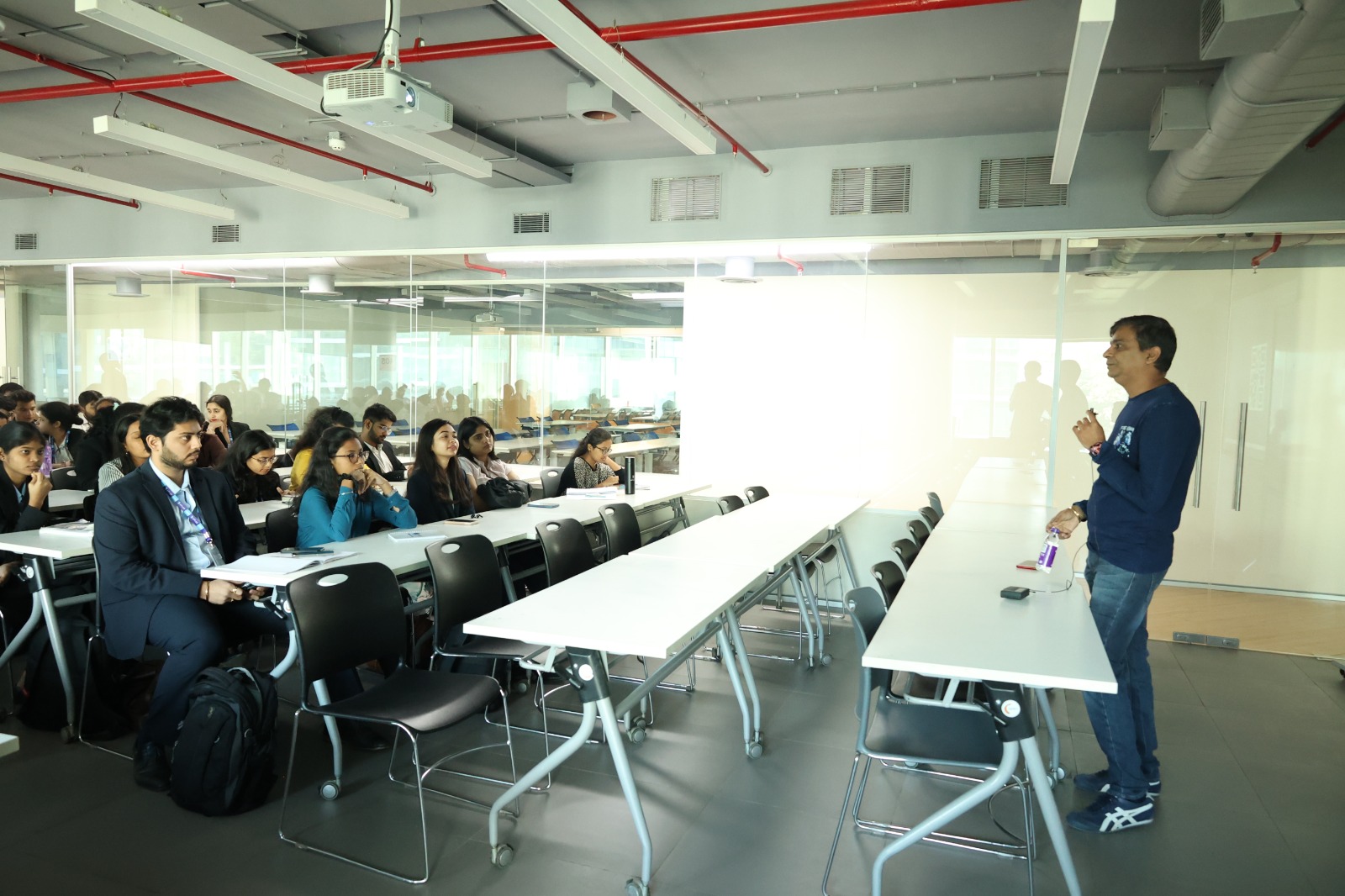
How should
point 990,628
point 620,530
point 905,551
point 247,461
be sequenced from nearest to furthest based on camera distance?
point 990,628
point 905,551
point 620,530
point 247,461

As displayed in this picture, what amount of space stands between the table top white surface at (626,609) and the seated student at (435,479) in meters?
1.66

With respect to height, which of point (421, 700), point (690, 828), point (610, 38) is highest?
point (610, 38)

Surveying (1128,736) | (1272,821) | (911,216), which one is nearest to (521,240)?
(911,216)

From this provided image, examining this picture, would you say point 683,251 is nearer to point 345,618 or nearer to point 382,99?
point 382,99

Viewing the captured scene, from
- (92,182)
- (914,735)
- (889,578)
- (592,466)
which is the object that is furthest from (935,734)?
(92,182)

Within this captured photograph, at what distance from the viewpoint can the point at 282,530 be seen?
432 centimetres

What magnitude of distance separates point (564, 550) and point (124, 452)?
2.79 m

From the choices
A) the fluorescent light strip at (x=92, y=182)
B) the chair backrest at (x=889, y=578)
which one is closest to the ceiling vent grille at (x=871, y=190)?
the chair backrest at (x=889, y=578)

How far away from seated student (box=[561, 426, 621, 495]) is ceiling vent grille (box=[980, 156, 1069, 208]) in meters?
3.03

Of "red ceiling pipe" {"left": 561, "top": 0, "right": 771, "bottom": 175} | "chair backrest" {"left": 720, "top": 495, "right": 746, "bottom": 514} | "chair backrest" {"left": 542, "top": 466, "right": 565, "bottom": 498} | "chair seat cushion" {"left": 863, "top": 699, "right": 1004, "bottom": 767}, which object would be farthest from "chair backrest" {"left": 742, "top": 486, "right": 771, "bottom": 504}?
"chair seat cushion" {"left": 863, "top": 699, "right": 1004, "bottom": 767}

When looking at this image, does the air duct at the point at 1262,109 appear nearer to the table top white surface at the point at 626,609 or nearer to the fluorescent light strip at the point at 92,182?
the table top white surface at the point at 626,609

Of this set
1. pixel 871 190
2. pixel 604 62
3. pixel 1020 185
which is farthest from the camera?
pixel 871 190

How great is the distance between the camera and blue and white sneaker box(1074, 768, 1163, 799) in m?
3.37

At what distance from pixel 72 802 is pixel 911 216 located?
5330 mm
